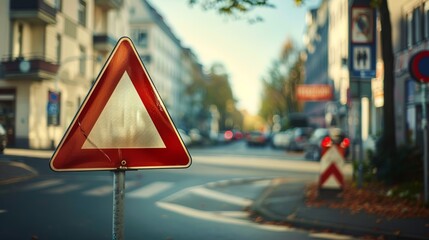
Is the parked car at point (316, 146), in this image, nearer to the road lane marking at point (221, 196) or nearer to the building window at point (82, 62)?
the road lane marking at point (221, 196)

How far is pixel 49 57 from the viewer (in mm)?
2623

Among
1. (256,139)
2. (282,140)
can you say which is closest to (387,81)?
(282,140)

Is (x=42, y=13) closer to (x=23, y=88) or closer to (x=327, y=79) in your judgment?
(x=23, y=88)

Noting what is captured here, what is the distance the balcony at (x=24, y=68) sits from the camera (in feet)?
7.78

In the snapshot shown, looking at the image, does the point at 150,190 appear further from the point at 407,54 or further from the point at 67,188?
the point at 407,54

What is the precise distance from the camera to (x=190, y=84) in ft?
248

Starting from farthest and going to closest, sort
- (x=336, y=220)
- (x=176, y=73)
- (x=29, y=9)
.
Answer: (x=176, y=73) < (x=336, y=220) < (x=29, y=9)

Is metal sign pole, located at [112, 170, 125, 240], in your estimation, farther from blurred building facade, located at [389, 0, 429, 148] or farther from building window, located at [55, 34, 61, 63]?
blurred building facade, located at [389, 0, 429, 148]

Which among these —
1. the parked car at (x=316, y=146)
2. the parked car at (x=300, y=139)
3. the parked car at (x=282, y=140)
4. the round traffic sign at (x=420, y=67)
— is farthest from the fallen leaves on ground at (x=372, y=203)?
the parked car at (x=282, y=140)

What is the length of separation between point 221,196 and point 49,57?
8706 millimetres

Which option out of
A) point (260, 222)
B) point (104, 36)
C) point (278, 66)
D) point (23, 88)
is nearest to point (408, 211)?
point (260, 222)

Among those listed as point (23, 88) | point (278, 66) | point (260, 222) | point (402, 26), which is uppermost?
point (278, 66)

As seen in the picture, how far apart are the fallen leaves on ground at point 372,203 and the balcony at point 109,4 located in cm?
613

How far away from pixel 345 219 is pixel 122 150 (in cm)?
601
